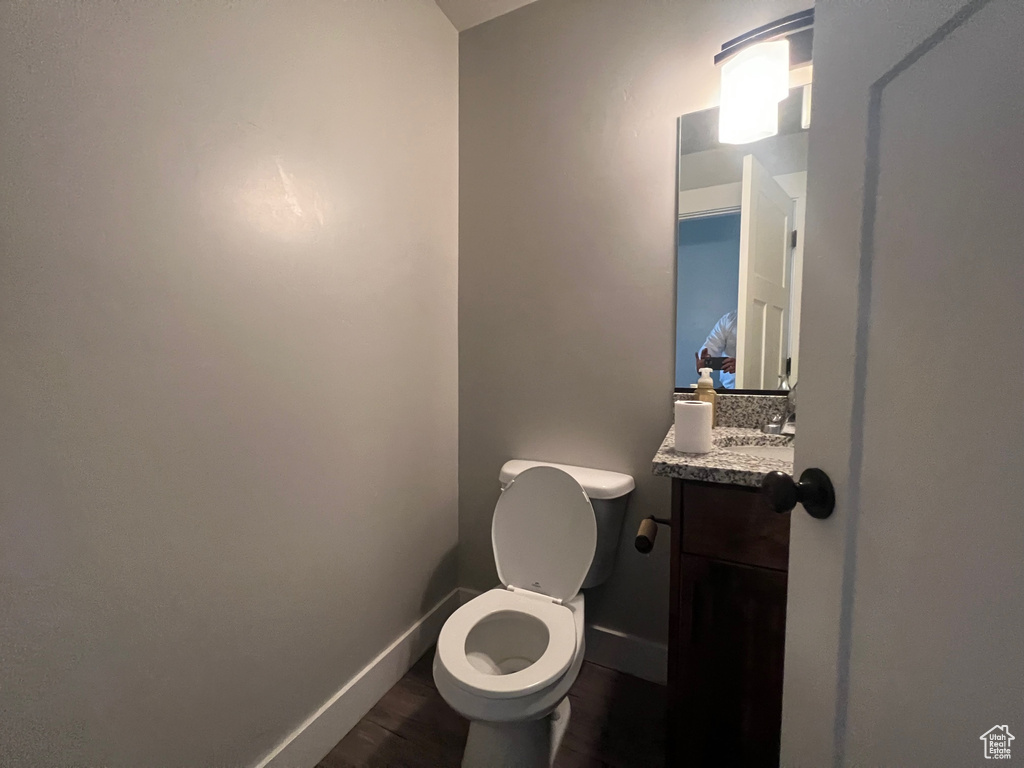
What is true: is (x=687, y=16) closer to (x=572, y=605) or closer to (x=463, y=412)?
(x=463, y=412)

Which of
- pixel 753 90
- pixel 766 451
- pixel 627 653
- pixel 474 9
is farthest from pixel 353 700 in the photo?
pixel 474 9

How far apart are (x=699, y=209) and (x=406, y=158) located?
0.98 metres

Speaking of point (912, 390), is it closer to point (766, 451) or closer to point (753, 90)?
point (766, 451)

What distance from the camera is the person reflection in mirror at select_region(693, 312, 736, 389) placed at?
1408mm

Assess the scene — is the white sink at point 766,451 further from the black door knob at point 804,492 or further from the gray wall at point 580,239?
the black door knob at point 804,492

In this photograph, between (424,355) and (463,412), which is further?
(463,412)

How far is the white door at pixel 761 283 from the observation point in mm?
1361

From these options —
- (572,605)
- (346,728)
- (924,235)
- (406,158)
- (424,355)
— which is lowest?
(346,728)

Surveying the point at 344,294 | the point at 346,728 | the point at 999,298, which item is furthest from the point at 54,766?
the point at 999,298

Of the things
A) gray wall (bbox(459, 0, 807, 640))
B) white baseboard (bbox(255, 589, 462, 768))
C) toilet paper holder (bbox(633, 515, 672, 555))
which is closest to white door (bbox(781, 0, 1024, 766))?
toilet paper holder (bbox(633, 515, 672, 555))

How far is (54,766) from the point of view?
2.48 ft

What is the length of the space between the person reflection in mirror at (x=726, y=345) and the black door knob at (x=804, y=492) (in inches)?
35.9

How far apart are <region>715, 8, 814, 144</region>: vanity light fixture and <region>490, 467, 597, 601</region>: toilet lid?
120 cm

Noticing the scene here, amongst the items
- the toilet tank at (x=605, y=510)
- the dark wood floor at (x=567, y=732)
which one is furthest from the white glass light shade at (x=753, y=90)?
the dark wood floor at (x=567, y=732)
